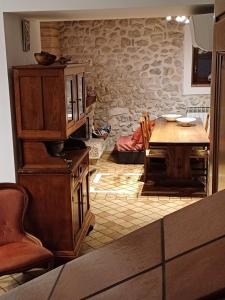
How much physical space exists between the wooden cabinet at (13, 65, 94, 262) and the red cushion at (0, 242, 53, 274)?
0.37 m

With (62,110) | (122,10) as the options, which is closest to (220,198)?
(62,110)

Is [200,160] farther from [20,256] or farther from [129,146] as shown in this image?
[20,256]

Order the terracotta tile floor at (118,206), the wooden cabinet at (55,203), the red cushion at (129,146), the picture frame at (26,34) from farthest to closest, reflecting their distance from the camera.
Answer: the red cushion at (129,146) → the terracotta tile floor at (118,206) → the picture frame at (26,34) → the wooden cabinet at (55,203)

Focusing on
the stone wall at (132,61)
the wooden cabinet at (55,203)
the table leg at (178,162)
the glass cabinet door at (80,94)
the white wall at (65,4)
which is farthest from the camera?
the stone wall at (132,61)

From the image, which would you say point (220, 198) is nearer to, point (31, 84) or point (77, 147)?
point (31, 84)

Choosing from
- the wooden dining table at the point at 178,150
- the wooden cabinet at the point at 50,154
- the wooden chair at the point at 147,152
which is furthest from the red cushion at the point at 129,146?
the wooden cabinet at the point at 50,154

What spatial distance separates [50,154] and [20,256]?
869 mm

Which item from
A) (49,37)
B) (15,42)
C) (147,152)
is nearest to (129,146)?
(147,152)

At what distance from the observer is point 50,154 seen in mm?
3271

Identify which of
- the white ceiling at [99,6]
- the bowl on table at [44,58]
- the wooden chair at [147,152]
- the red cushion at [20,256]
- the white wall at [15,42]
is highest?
the white ceiling at [99,6]

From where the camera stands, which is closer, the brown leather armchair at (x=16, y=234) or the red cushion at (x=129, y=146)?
the brown leather armchair at (x=16, y=234)

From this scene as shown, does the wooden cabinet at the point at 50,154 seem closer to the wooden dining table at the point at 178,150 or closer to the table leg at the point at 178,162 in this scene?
the wooden dining table at the point at 178,150

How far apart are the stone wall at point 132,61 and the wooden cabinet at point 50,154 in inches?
150

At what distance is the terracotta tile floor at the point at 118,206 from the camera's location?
152 inches
